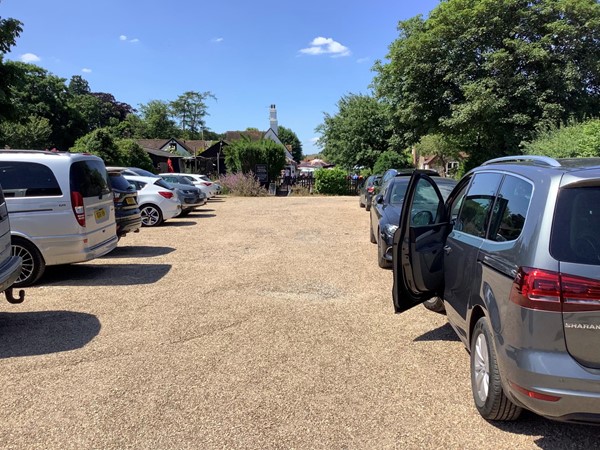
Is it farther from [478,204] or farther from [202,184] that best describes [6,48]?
[478,204]

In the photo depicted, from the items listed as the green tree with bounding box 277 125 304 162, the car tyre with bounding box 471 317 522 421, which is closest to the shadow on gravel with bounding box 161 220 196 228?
the car tyre with bounding box 471 317 522 421

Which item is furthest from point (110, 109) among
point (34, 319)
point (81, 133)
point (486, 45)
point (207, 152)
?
point (34, 319)

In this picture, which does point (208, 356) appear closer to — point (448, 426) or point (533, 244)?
point (448, 426)

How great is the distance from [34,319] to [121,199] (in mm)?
4367

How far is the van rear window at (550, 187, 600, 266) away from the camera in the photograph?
252 cm

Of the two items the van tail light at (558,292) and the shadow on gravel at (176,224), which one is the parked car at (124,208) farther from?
the van tail light at (558,292)

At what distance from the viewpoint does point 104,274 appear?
7770mm

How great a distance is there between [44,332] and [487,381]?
449cm

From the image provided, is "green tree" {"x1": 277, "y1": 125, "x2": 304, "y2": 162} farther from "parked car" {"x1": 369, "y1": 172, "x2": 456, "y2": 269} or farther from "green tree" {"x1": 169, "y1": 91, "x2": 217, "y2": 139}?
"parked car" {"x1": 369, "y1": 172, "x2": 456, "y2": 269}

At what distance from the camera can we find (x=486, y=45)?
19922 mm

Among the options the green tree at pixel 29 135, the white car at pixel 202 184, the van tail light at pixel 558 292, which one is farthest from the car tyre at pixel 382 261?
Result: the green tree at pixel 29 135

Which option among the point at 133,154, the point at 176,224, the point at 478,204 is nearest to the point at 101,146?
the point at 133,154

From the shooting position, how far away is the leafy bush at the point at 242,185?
98.5 feet

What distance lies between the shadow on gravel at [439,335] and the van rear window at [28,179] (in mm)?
5454
